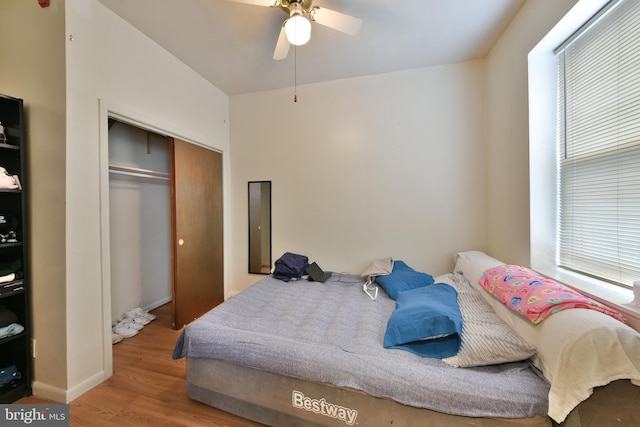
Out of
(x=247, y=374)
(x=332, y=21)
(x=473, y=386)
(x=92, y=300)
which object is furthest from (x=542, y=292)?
(x=92, y=300)

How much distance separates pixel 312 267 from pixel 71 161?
2184mm

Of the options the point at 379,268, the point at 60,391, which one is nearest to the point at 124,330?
the point at 60,391

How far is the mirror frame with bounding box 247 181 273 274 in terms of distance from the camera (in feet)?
10.2

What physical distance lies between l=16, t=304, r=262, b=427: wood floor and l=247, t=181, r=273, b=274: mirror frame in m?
1.31

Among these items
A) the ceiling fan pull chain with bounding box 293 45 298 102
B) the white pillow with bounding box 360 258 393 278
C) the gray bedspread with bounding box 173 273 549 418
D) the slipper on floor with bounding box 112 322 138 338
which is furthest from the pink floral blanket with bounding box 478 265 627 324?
the slipper on floor with bounding box 112 322 138 338

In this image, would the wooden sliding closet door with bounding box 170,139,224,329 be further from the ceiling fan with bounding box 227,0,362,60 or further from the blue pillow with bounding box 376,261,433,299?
the blue pillow with bounding box 376,261,433,299

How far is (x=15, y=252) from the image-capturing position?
159 centimetres

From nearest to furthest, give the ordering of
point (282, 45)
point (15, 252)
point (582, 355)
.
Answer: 1. point (582, 355)
2. point (15, 252)
3. point (282, 45)

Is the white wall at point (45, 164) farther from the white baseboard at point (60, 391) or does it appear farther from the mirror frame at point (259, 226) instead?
the mirror frame at point (259, 226)

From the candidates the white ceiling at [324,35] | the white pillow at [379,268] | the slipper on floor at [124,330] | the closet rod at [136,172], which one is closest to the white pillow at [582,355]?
the white pillow at [379,268]

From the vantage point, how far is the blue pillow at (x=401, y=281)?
2064mm

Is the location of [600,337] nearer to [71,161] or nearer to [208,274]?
[71,161]

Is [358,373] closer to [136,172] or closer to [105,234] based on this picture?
[105,234]

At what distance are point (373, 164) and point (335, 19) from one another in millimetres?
1439
